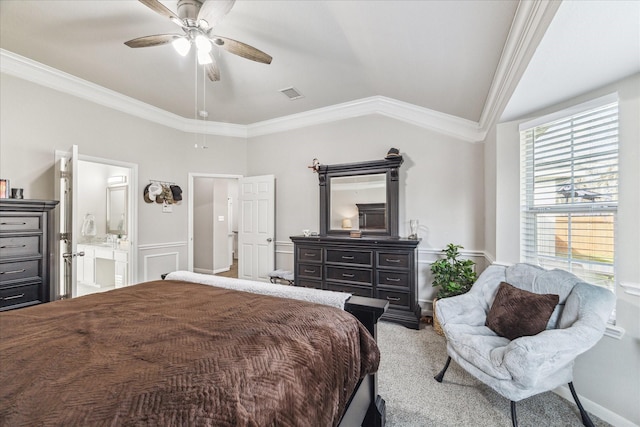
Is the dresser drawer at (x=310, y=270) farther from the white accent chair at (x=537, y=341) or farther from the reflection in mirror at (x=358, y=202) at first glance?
the white accent chair at (x=537, y=341)

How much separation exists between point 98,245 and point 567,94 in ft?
22.4

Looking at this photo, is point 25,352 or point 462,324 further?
point 462,324

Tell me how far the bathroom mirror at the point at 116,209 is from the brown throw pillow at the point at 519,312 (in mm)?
6008

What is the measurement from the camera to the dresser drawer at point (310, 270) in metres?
3.76

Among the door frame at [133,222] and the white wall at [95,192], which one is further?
the white wall at [95,192]

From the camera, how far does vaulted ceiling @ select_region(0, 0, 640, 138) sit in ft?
6.34

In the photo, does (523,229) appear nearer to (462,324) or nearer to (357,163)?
(462,324)

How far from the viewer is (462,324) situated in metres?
2.09

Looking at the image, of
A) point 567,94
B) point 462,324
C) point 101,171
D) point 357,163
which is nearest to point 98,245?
point 101,171

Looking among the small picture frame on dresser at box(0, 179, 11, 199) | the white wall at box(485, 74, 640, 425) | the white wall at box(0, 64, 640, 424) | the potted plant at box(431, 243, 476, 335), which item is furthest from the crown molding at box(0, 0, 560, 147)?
the potted plant at box(431, 243, 476, 335)

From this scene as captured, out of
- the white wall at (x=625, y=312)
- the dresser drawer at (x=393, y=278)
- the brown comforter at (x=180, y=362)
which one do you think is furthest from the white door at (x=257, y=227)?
the white wall at (x=625, y=312)

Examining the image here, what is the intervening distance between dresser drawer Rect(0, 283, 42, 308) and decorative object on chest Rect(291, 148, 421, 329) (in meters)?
2.69

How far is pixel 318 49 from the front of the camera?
8.70 ft

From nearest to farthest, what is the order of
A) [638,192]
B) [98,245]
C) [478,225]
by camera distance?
[638,192], [478,225], [98,245]
